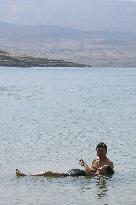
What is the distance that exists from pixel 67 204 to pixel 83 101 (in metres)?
43.4

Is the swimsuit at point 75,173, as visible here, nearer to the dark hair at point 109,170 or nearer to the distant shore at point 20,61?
the dark hair at point 109,170

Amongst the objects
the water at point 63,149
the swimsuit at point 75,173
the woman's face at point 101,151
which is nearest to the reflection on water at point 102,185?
the water at point 63,149

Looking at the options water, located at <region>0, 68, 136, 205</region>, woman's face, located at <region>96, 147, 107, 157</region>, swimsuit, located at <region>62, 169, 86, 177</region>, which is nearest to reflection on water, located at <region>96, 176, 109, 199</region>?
water, located at <region>0, 68, 136, 205</region>

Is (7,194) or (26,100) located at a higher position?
(26,100)

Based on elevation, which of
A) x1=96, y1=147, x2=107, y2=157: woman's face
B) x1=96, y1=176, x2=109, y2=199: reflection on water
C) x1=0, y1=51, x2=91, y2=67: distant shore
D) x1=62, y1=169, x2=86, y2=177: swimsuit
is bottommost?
x1=96, y1=176, x2=109, y2=199: reflection on water

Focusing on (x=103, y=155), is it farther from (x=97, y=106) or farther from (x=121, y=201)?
(x=97, y=106)

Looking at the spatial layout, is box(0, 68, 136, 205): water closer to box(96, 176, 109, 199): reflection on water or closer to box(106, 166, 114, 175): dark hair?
box(96, 176, 109, 199): reflection on water

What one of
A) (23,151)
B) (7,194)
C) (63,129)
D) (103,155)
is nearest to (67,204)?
(7,194)

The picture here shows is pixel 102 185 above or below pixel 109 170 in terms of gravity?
below

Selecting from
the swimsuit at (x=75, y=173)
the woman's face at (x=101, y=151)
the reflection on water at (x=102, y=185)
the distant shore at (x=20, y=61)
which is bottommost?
the reflection on water at (x=102, y=185)

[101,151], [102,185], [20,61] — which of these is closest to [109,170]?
[101,151]

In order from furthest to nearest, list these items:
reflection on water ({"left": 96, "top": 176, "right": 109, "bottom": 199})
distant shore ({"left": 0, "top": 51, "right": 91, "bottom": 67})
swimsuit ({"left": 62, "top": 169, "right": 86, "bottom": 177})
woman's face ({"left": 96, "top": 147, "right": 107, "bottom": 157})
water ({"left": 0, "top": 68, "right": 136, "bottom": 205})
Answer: distant shore ({"left": 0, "top": 51, "right": 91, "bottom": 67}) < swimsuit ({"left": 62, "top": 169, "right": 86, "bottom": 177}) < woman's face ({"left": 96, "top": 147, "right": 107, "bottom": 157}) < reflection on water ({"left": 96, "top": 176, "right": 109, "bottom": 199}) < water ({"left": 0, "top": 68, "right": 136, "bottom": 205})

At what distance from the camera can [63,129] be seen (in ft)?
117

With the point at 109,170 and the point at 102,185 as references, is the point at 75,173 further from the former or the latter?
the point at 102,185
